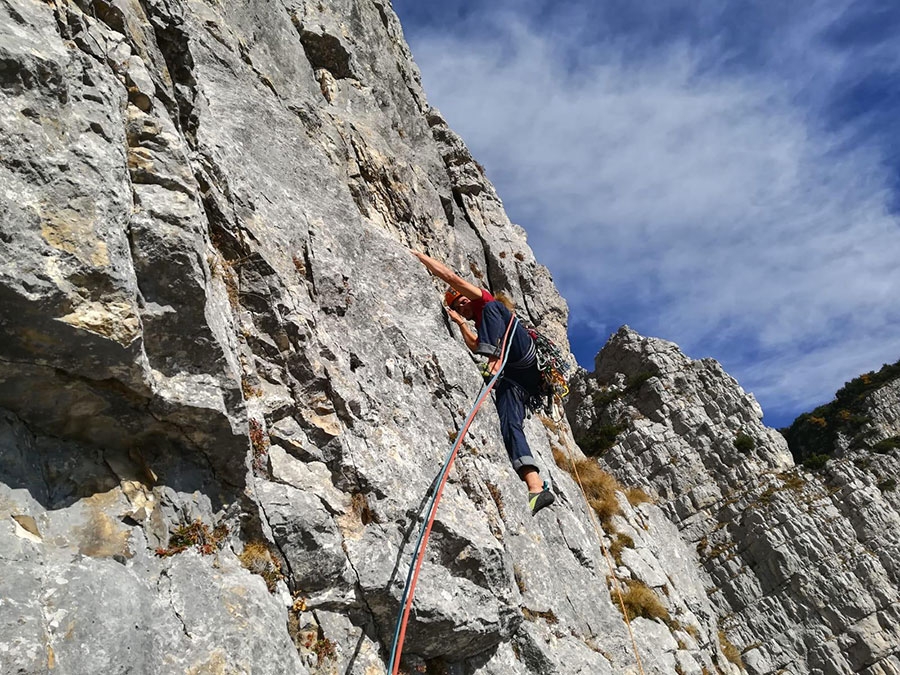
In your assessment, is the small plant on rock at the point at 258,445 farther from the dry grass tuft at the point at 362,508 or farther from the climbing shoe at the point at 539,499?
the climbing shoe at the point at 539,499

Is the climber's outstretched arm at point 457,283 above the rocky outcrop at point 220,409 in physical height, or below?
above

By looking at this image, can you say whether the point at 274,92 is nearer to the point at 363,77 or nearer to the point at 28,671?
the point at 363,77

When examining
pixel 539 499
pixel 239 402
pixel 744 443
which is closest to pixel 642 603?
pixel 539 499

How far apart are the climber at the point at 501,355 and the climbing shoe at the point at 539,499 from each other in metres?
0.03

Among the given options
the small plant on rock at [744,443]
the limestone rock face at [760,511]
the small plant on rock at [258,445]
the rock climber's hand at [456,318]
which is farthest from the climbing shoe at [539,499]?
the small plant on rock at [744,443]

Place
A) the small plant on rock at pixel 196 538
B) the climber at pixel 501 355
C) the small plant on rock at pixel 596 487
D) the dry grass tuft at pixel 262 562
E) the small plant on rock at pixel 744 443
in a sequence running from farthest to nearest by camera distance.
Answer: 1. the small plant on rock at pixel 744 443
2. the small plant on rock at pixel 596 487
3. the climber at pixel 501 355
4. the dry grass tuft at pixel 262 562
5. the small plant on rock at pixel 196 538

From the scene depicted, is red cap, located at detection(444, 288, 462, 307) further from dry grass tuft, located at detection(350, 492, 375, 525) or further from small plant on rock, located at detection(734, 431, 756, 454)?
small plant on rock, located at detection(734, 431, 756, 454)

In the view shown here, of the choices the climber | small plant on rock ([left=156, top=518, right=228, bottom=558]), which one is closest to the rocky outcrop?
small plant on rock ([left=156, top=518, right=228, bottom=558])

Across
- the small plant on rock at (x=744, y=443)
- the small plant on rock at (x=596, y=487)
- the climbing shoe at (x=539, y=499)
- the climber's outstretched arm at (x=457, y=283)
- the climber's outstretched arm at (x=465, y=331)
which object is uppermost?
the small plant on rock at (x=744, y=443)

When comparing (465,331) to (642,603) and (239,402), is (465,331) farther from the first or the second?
(239,402)

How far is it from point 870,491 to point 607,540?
2196 centimetres

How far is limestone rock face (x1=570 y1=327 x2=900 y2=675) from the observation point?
2381cm

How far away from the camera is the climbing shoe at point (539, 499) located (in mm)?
9766

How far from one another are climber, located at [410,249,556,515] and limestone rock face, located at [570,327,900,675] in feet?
59.4
